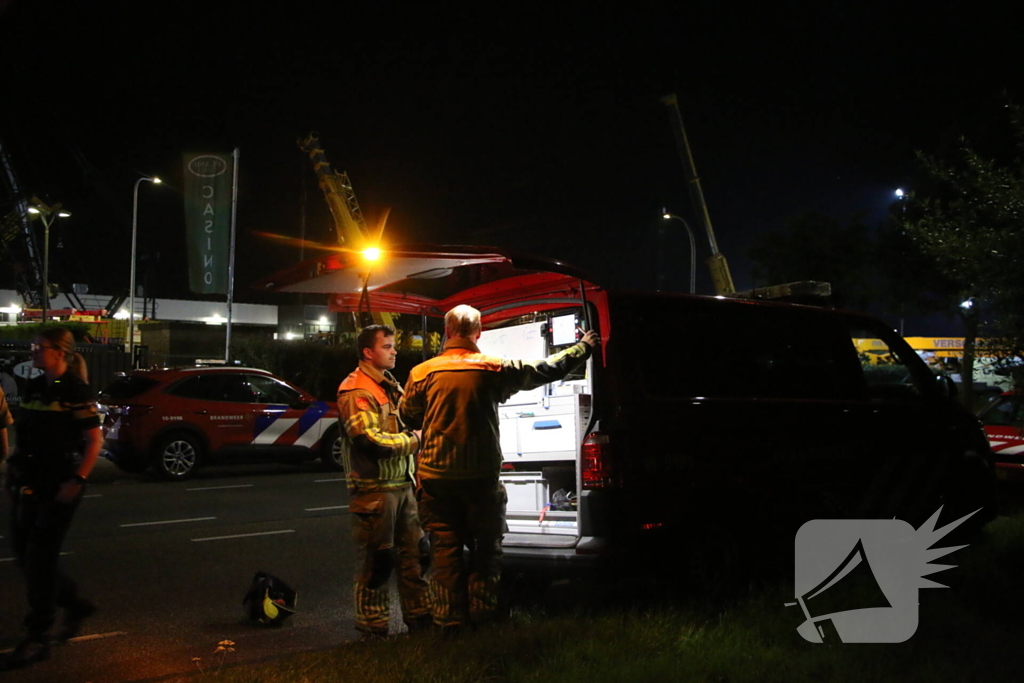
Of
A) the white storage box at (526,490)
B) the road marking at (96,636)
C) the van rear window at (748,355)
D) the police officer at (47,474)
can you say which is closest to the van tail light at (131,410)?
the road marking at (96,636)

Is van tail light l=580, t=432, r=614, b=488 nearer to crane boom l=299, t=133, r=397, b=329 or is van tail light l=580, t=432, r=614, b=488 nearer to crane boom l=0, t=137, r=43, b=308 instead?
crane boom l=299, t=133, r=397, b=329

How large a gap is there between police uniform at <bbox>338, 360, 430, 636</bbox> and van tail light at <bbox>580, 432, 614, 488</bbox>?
3.15ft

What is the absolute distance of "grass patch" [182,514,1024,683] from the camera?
14.0 feet

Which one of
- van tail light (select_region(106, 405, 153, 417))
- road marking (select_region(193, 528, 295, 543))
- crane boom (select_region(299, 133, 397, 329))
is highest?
crane boom (select_region(299, 133, 397, 329))

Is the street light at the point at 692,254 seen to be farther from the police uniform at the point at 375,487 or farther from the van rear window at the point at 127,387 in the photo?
the police uniform at the point at 375,487

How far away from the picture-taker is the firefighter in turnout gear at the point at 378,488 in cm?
485

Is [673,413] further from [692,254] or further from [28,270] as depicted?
[28,270]

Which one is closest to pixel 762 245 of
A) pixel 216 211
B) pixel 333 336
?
pixel 333 336

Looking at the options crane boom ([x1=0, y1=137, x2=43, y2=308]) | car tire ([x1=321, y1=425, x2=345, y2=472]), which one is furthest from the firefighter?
crane boom ([x1=0, y1=137, x2=43, y2=308])

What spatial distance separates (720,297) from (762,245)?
2793 cm

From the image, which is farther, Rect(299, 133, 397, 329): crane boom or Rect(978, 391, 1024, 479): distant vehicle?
Rect(299, 133, 397, 329): crane boom

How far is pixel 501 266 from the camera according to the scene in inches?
227

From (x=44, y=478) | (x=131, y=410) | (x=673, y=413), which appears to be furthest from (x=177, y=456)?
(x=673, y=413)

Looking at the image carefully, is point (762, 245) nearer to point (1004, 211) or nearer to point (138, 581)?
point (1004, 211)
